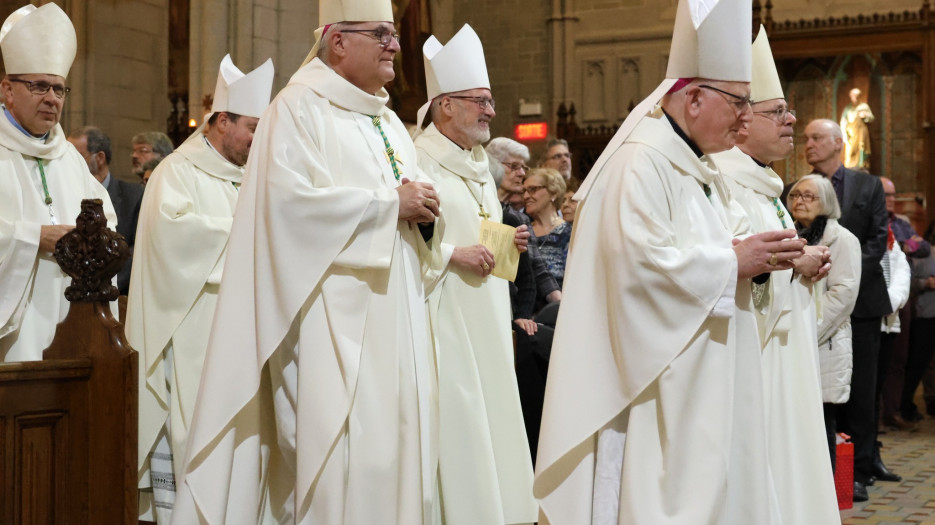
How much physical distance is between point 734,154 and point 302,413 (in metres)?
2.24

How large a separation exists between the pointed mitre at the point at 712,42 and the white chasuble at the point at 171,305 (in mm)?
2457

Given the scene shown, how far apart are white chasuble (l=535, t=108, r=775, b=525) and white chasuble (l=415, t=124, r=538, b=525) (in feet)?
3.75

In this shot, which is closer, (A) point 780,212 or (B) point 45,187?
(B) point 45,187

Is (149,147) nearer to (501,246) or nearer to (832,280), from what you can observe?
(501,246)

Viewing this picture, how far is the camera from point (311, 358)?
3740mm

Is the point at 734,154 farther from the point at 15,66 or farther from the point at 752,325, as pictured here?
the point at 15,66

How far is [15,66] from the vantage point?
15.5ft

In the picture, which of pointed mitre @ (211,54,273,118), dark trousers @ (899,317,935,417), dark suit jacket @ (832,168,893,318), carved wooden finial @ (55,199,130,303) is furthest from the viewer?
dark trousers @ (899,317,935,417)

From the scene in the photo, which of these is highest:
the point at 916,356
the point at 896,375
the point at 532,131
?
the point at 532,131

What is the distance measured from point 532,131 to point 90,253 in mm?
13964

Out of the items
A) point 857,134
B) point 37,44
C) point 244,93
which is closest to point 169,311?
point 244,93

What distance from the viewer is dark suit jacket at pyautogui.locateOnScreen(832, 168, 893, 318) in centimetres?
745

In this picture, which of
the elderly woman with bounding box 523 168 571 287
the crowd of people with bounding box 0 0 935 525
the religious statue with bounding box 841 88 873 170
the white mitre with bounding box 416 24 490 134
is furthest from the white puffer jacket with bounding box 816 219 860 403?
the religious statue with bounding box 841 88 873 170

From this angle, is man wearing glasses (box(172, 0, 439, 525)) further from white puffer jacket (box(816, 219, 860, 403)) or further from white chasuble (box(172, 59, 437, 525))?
white puffer jacket (box(816, 219, 860, 403))
